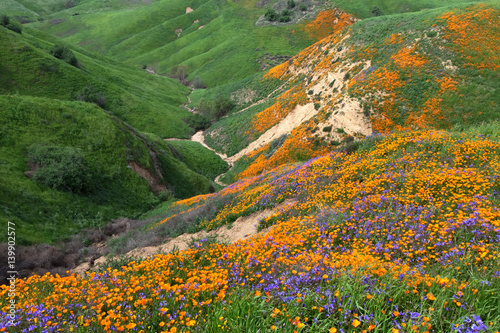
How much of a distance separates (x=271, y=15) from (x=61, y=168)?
10051cm

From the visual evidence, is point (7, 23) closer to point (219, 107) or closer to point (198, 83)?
point (219, 107)

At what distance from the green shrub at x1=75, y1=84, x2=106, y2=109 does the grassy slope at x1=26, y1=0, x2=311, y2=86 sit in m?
43.7

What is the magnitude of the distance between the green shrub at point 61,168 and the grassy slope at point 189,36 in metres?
66.8

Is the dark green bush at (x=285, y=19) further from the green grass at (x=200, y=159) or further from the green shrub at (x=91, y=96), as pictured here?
the green grass at (x=200, y=159)

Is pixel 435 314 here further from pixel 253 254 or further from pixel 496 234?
pixel 253 254

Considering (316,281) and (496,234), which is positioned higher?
(316,281)

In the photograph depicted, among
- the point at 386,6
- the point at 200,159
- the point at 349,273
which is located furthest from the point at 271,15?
the point at 349,273

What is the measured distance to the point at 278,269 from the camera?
5109mm

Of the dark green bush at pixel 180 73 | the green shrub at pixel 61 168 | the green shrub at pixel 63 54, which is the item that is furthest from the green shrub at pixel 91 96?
the dark green bush at pixel 180 73

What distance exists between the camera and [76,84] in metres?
47.0

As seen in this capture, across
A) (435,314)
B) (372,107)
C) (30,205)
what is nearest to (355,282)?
(435,314)

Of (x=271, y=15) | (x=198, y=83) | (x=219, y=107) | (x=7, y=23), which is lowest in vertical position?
(x=219, y=107)

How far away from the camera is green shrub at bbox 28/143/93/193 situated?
19328 mm

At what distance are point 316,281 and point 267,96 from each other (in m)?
53.1
